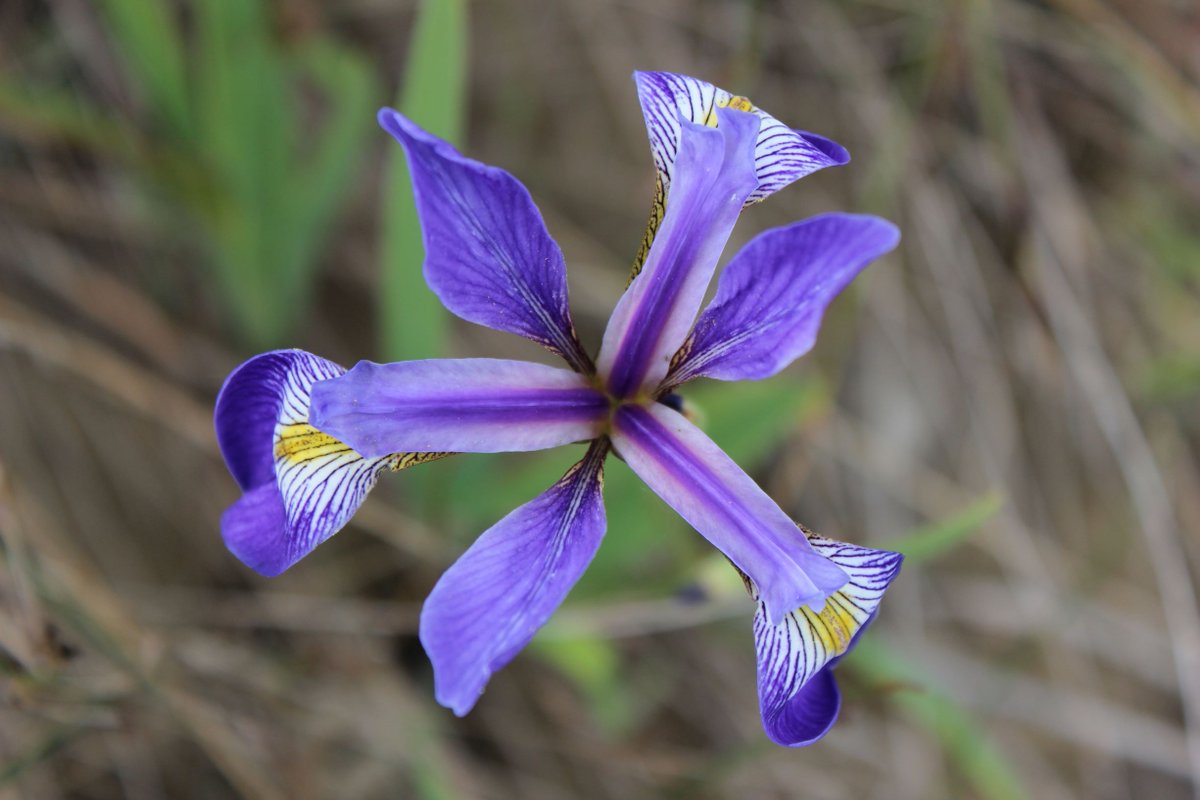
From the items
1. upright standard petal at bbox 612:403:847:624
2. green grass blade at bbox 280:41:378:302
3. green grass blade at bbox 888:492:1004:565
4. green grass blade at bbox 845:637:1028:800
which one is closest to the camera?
upright standard petal at bbox 612:403:847:624

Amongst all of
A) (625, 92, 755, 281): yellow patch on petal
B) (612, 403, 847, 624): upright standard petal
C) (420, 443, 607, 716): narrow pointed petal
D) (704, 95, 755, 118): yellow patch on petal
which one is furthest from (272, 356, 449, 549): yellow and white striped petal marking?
(704, 95, 755, 118): yellow patch on petal

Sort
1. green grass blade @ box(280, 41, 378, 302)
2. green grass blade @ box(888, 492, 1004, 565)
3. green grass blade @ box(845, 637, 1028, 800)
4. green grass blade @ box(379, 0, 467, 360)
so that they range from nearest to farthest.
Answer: green grass blade @ box(888, 492, 1004, 565)
green grass blade @ box(379, 0, 467, 360)
green grass blade @ box(845, 637, 1028, 800)
green grass blade @ box(280, 41, 378, 302)

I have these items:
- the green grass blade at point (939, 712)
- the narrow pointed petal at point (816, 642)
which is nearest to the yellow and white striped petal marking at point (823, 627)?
the narrow pointed petal at point (816, 642)

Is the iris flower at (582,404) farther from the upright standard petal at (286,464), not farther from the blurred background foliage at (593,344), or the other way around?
the blurred background foliage at (593,344)

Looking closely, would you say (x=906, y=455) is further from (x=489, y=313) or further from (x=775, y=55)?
(x=489, y=313)

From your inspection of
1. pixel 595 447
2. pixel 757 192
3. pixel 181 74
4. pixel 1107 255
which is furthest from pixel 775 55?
pixel 595 447

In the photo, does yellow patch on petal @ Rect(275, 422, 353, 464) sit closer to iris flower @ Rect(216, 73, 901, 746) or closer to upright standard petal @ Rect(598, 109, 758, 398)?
iris flower @ Rect(216, 73, 901, 746)

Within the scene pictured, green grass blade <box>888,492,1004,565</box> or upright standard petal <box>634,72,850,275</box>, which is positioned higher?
upright standard petal <box>634,72,850,275</box>

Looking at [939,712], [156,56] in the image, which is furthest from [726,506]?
[156,56]
